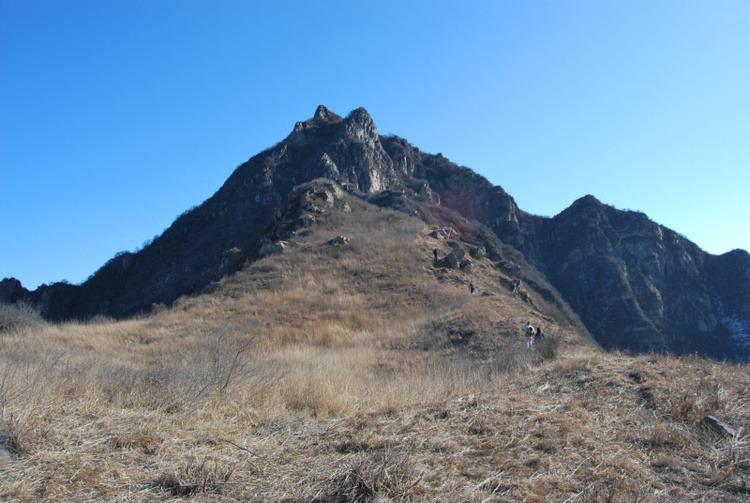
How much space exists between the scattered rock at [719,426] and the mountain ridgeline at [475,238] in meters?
46.9

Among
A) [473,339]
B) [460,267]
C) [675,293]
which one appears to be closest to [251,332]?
[473,339]

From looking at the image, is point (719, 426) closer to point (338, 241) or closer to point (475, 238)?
point (338, 241)

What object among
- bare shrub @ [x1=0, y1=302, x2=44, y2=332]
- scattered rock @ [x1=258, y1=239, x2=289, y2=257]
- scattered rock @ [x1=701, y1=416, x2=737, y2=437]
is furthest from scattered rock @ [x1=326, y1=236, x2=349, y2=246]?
scattered rock @ [x1=701, y1=416, x2=737, y2=437]

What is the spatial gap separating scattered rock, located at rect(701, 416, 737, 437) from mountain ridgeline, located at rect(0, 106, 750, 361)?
46918 millimetres

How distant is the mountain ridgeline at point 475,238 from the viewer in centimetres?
5894

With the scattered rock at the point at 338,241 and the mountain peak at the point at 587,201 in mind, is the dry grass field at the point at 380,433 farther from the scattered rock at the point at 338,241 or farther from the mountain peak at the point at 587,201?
the mountain peak at the point at 587,201

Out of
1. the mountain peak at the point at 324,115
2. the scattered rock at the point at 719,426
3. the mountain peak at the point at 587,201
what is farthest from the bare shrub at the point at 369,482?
the mountain peak at the point at 587,201

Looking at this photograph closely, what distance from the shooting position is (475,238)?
60.1 metres

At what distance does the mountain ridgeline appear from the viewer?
5894 centimetres

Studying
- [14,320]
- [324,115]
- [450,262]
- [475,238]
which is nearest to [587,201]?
[475,238]

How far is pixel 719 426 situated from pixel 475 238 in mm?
56382

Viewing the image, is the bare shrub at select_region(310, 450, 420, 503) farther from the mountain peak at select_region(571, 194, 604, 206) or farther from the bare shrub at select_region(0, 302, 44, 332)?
the mountain peak at select_region(571, 194, 604, 206)

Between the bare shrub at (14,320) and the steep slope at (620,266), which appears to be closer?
the bare shrub at (14,320)

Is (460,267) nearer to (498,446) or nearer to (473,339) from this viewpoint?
(473,339)
